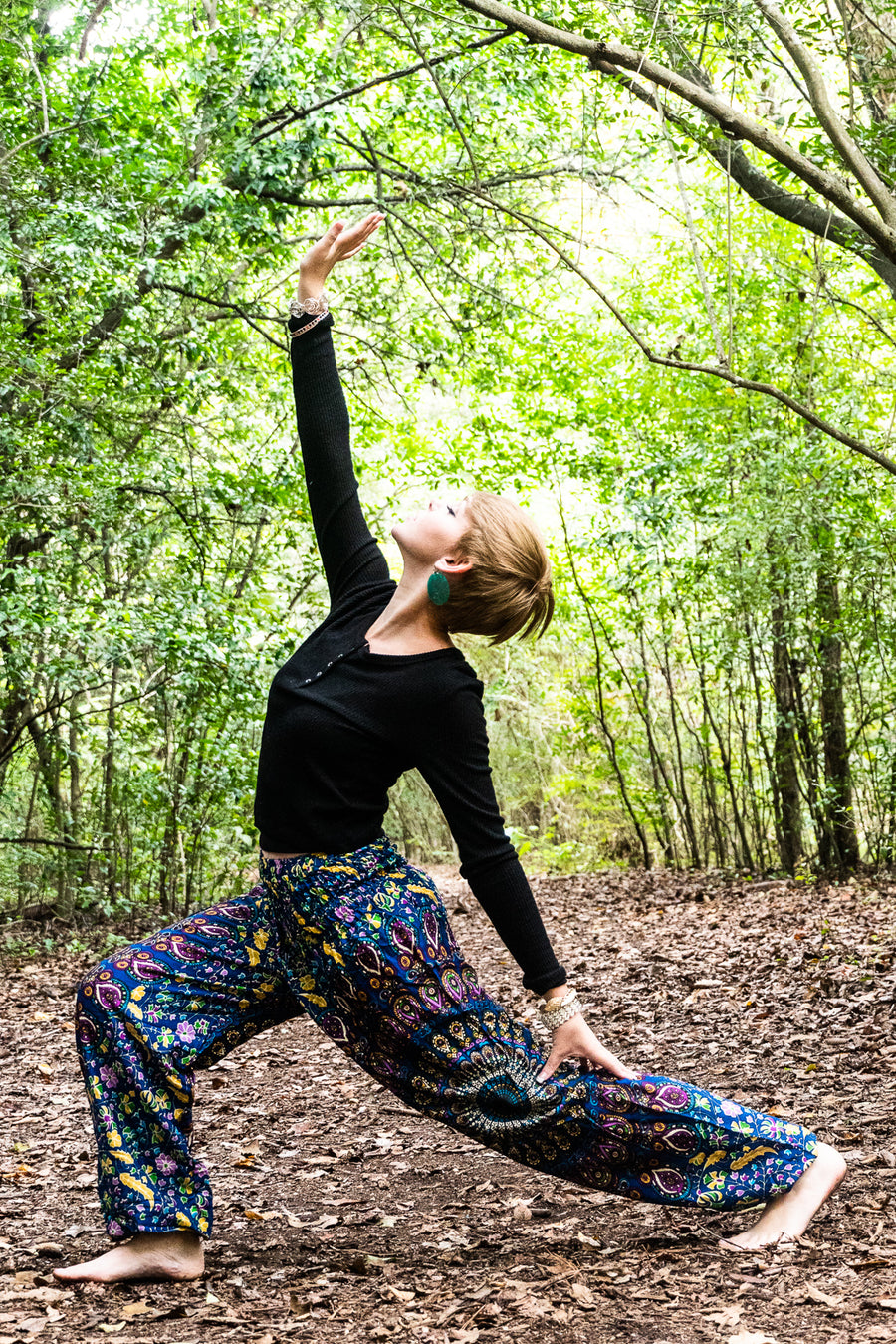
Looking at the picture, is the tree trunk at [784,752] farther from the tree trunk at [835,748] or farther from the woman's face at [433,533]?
the woman's face at [433,533]

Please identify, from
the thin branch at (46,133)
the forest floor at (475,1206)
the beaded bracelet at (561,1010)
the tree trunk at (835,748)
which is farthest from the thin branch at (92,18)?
the beaded bracelet at (561,1010)

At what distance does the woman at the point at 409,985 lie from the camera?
2.44m

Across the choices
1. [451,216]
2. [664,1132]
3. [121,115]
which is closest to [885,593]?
[451,216]

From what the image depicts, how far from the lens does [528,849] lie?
16.1 meters

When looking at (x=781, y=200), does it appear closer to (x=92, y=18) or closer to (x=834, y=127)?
(x=834, y=127)

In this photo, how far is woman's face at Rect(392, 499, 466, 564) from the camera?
8.07 ft

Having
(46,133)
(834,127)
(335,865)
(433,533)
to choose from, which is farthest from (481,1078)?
(46,133)

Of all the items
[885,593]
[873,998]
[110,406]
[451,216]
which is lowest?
[873,998]

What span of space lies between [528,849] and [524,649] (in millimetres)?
3028

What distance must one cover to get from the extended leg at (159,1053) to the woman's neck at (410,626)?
650 millimetres

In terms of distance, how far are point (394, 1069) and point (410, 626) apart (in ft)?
3.22

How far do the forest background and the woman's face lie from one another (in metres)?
2.30

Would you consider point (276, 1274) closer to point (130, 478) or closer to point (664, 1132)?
point (664, 1132)

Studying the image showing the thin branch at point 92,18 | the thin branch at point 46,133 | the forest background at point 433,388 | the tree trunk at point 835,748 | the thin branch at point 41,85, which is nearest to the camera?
the thin branch at point 46,133
